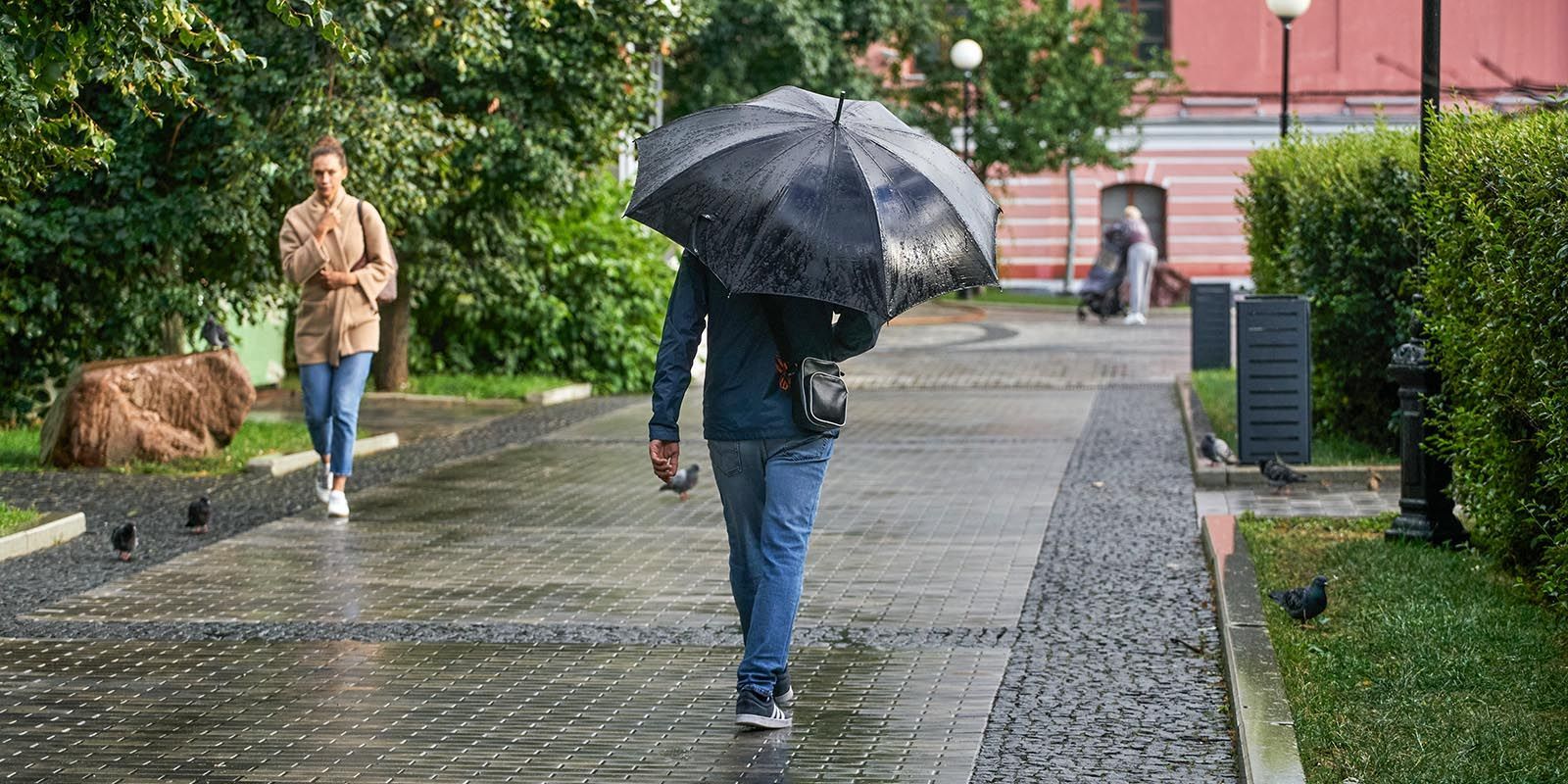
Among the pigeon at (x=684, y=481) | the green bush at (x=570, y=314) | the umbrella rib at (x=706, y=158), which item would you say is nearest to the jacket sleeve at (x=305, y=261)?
the pigeon at (x=684, y=481)

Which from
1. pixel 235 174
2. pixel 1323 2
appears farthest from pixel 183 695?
pixel 1323 2

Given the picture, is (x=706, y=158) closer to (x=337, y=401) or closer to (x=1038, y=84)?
(x=337, y=401)

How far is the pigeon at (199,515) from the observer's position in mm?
10148

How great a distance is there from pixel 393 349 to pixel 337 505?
23.9 ft

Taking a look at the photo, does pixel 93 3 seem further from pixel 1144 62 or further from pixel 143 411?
pixel 1144 62

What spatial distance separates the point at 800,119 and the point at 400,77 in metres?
9.65

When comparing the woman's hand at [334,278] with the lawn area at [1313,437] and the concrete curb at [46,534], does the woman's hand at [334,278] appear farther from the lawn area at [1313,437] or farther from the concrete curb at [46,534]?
the lawn area at [1313,437]

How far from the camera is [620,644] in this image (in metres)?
7.56

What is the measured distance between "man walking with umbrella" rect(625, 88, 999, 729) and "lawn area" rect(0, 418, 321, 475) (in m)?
7.03

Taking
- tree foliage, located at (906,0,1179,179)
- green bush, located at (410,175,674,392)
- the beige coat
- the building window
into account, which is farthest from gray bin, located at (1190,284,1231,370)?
the building window

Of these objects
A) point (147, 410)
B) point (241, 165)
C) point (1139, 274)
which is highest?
point (241, 165)

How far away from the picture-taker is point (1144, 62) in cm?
3644

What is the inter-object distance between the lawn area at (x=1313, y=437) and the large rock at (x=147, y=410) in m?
6.46

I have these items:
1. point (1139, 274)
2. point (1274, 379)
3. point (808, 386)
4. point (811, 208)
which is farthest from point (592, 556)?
point (1139, 274)
